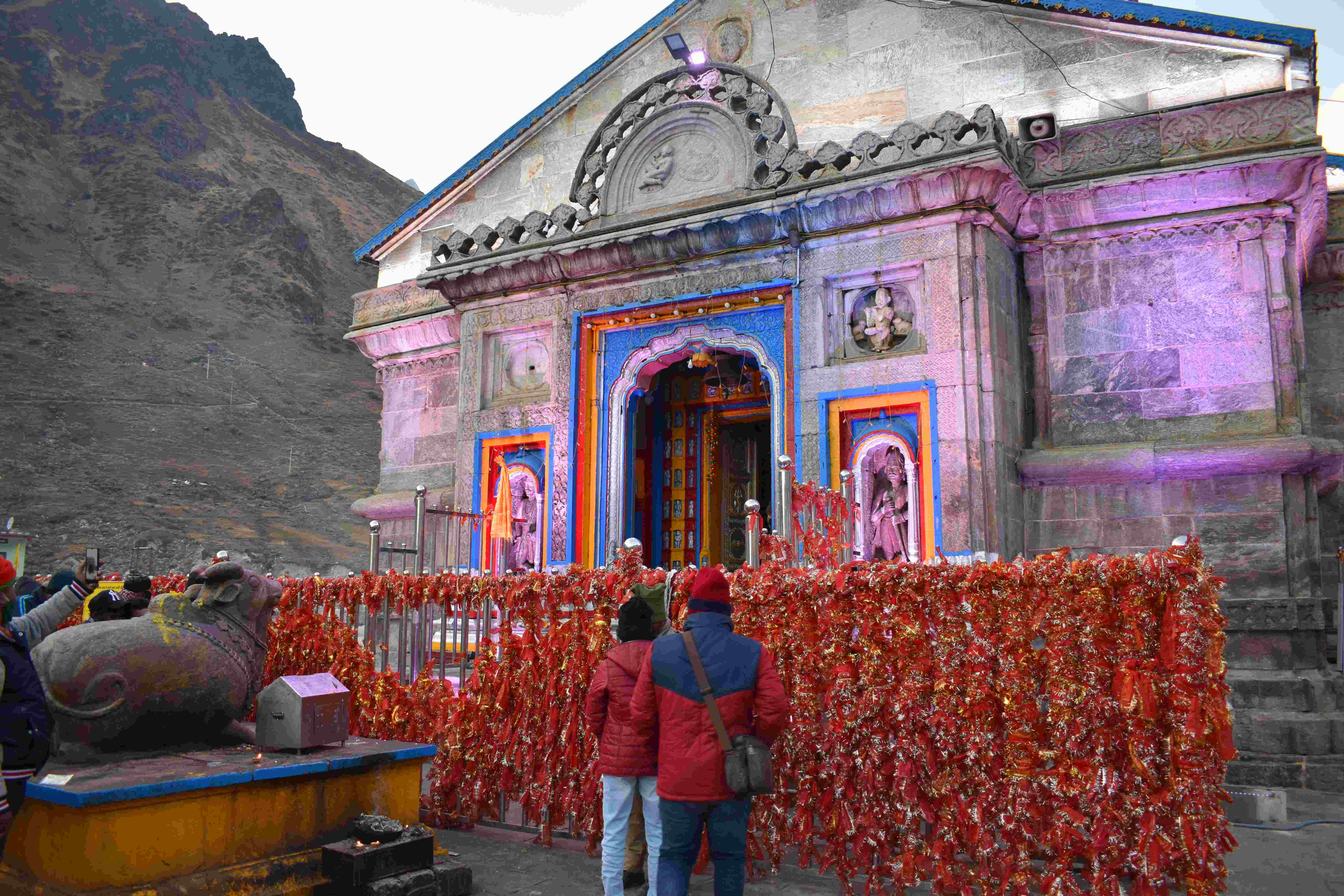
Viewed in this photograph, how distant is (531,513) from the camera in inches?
547

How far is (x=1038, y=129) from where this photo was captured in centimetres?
1145

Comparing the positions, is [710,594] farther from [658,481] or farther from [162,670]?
[658,481]

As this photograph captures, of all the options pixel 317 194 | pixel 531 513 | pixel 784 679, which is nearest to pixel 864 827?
pixel 784 679

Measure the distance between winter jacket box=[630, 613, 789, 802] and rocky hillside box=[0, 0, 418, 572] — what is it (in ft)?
83.5

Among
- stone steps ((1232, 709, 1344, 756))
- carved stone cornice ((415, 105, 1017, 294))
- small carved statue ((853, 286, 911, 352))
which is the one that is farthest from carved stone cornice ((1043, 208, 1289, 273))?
stone steps ((1232, 709, 1344, 756))

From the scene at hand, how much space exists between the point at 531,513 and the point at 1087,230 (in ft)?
27.2

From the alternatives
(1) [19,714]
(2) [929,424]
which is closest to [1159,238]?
(2) [929,424]

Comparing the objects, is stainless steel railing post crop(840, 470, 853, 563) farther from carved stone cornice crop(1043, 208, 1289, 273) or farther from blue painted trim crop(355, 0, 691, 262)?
blue painted trim crop(355, 0, 691, 262)

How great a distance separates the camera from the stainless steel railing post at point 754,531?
8.85 meters

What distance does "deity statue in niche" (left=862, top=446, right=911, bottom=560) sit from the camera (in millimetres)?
11102

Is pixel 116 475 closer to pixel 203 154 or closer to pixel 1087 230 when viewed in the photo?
pixel 1087 230

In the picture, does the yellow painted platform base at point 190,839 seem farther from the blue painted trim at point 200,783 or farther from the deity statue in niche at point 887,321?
the deity statue in niche at point 887,321

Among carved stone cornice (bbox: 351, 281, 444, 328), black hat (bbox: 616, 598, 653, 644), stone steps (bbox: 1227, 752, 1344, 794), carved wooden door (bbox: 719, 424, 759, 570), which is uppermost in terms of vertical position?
carved stone cornice (bbox: 351, 281, 444, 328)

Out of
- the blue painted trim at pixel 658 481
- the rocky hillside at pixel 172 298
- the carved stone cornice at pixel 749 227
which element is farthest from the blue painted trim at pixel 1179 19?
the rocky hillside at pixel 172 298
